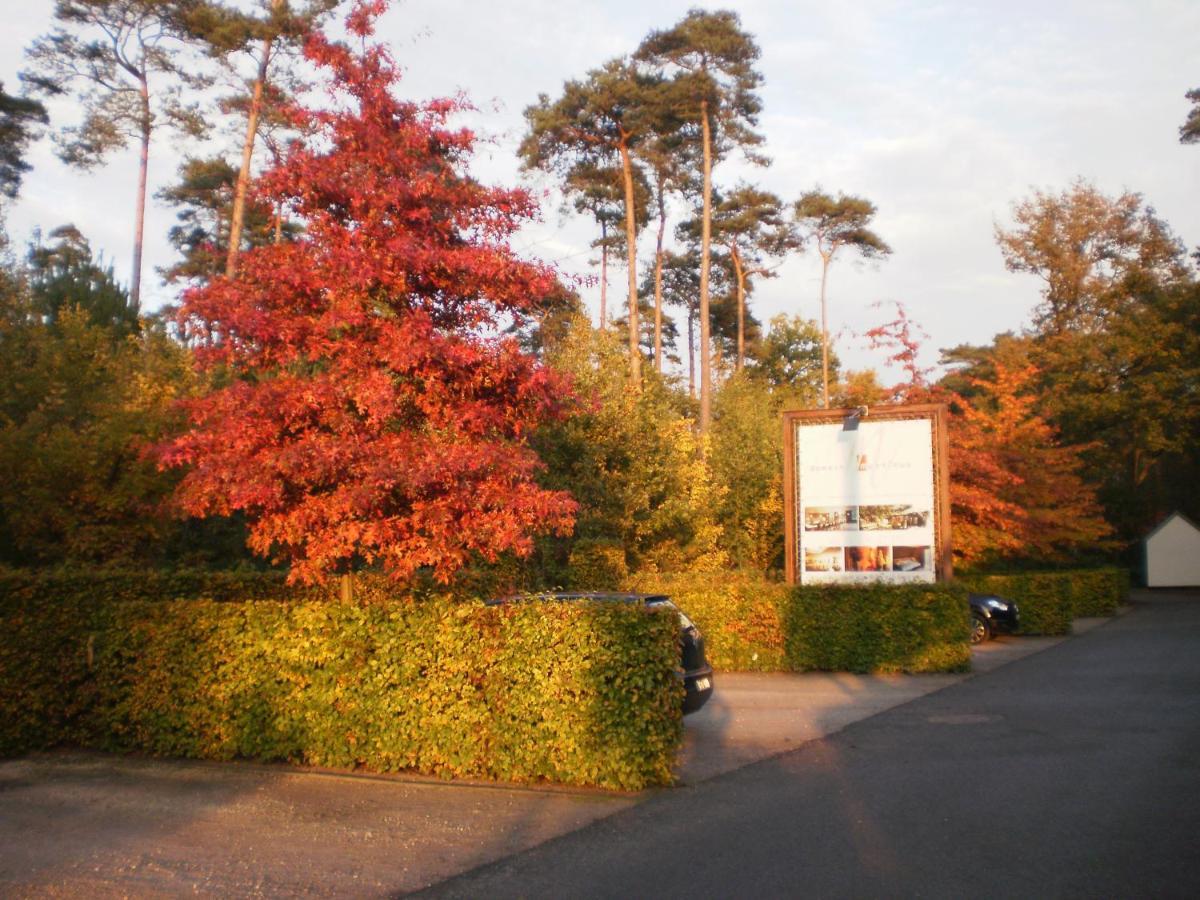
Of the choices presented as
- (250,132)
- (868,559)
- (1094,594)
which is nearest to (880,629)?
(868,559)

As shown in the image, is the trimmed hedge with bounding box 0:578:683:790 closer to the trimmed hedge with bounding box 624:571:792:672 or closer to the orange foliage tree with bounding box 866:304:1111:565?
the trimmed hedge with bounding box 624:571:792:672

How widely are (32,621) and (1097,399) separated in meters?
42.8

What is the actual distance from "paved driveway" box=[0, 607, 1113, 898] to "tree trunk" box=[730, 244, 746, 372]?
31.8 meters

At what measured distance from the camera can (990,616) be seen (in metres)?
24.1

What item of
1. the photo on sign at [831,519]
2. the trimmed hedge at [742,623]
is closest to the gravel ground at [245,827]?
the trimmed hedge at [742,623]

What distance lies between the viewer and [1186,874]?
6.44m

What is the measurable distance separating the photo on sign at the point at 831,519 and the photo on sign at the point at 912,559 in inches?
35.5

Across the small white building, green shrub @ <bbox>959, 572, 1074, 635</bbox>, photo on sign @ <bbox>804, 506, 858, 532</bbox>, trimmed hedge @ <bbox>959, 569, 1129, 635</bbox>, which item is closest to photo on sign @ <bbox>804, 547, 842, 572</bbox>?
photo on sign @ <bbox>804, 506, 858, 532</bbox>

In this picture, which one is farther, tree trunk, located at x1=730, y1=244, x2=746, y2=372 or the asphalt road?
tree trunk, located at x1=730, y1=244, x2=746, y2=372

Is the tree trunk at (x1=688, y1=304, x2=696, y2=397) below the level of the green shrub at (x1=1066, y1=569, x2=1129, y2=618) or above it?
above

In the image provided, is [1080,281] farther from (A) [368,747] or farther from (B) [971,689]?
(A) [368,747]

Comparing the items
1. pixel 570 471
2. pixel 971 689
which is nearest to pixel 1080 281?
pixel 570 471

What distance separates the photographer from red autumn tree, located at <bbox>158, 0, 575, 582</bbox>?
30.0 ft

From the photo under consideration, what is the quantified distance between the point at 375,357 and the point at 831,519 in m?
12.3
